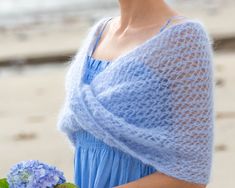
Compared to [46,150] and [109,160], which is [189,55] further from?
[46,150]

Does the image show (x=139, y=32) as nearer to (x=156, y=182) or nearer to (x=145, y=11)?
(x=145, y=11)

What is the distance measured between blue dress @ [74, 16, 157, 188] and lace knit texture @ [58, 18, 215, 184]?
45mm

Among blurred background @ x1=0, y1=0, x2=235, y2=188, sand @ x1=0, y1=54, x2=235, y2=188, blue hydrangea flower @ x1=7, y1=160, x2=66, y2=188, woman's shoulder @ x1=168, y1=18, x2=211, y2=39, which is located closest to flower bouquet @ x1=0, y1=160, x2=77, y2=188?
blue hydrangea flower @ x1=7, y1=160, x2=66, y2=188

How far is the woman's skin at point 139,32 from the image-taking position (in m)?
2.23

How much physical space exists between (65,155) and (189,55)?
17.3 ft

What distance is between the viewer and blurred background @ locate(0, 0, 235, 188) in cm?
748

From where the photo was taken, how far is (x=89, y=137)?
7.73 ft

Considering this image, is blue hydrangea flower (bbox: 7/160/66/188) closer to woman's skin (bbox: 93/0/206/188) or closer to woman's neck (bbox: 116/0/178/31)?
woman's skin (bbox: 93/0/206/188)

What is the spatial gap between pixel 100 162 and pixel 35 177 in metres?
0.26

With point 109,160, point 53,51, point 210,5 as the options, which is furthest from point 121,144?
point 210,5

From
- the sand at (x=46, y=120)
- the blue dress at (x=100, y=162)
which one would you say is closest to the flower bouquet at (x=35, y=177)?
the blue dress at (x=100, y=162)

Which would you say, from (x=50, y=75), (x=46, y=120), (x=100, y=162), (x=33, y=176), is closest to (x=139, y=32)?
(x=100, y=162)

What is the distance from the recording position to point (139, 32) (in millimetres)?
2344

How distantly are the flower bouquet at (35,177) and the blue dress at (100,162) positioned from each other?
0.58ft
